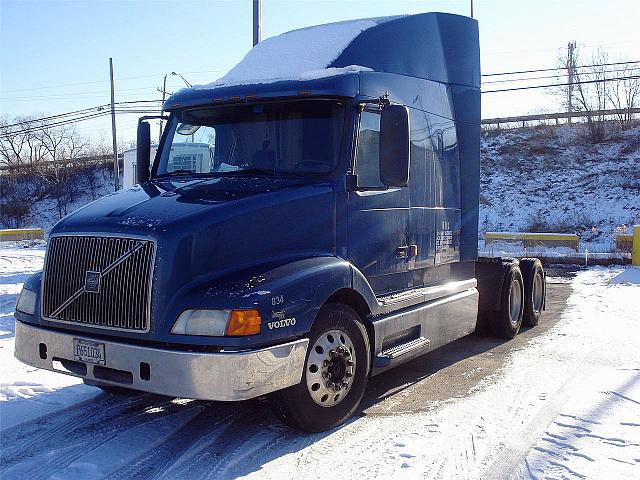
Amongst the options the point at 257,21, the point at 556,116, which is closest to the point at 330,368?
the point at 257,21

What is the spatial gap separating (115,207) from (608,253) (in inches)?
696

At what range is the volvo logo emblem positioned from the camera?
15.5ft

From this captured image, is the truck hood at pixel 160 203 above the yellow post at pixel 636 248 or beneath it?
above

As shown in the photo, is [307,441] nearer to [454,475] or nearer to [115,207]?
[454,475]

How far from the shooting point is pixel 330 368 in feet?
17.0

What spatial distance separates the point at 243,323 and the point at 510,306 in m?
5.84

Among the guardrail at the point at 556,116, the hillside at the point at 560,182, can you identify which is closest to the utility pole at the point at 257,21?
the hillside at the point at 560,182

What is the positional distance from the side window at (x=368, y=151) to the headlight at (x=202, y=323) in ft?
6.27

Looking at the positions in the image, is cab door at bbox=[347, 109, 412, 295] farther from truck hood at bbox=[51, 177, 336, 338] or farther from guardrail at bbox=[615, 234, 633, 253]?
guardrail at bbox=[615, 234, 633, 253]

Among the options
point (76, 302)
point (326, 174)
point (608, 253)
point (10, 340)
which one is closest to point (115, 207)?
point (76, 302)

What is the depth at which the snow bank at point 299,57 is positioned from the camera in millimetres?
5895

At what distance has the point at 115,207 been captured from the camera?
5.11 m

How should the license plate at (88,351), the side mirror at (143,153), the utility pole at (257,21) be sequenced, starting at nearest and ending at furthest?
1. the license plate at (88,351)
2. the side mirror at (143,153)
3. the utility pole at (257,21)

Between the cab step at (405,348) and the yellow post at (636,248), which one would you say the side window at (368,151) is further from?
the yellow post at (636,248)
